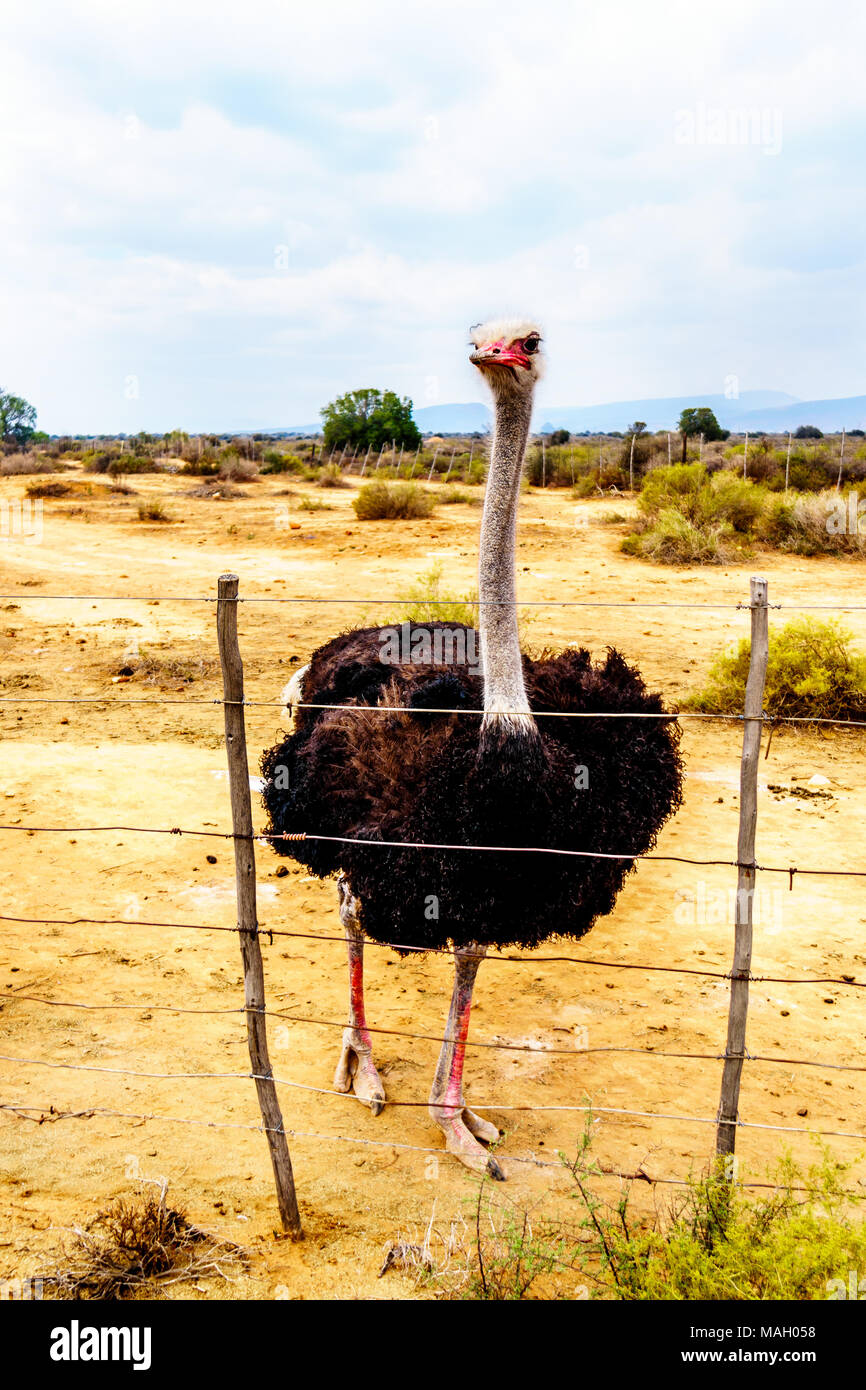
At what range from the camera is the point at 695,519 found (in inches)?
625

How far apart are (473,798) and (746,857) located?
77cm

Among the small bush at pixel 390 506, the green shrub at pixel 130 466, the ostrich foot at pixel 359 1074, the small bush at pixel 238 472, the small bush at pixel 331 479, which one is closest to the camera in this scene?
the ostrich foot at pixel 359 1074

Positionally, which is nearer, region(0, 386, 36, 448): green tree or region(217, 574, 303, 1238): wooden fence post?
region(217, 574, 303, 1238): wooden fence post

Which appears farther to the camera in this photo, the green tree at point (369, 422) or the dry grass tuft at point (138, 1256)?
the green tree at point (369, 422)

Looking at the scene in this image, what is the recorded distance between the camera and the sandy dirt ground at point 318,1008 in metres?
3.38

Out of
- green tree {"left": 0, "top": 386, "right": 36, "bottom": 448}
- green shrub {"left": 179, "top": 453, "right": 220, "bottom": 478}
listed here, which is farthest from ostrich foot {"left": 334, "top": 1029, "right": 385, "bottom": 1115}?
green tree {"left": 0, "top": 386, "right": 36, "bottom": 448}

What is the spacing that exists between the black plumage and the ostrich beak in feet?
3.17

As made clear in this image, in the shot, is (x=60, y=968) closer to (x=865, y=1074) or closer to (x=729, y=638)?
(x=865, y=1074)

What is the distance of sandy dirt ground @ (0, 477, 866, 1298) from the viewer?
3.38 m

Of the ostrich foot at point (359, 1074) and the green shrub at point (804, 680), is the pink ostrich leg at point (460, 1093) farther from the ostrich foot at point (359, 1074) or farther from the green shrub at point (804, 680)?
the green shrub at point (804, 680)

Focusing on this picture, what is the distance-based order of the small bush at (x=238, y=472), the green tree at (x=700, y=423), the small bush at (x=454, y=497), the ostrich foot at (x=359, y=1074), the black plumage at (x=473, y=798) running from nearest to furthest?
1. the black plumage at (x=473, y=798)
2. the ostrich foot at (x=359, y=1074)
3. the small bush at (x=454, y=497)
4. the small bush at (x=238, y=472)
5. the green tree at (x=700, y=423)

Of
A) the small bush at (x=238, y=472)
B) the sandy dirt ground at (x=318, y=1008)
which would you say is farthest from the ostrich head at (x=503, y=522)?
the small bush at (x=238, y=472)

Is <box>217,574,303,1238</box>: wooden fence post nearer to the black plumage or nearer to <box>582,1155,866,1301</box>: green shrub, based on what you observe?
the black plumage

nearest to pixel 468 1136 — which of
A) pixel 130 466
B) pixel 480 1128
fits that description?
pixel 480 1128
